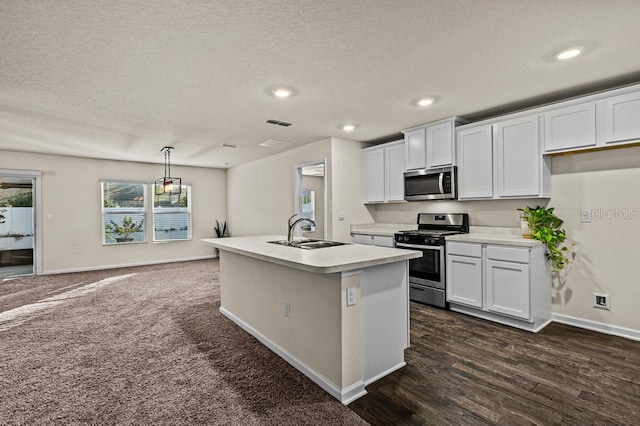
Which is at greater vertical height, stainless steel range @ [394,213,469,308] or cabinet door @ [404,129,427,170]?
cabinet door @ [404,129,427,170]

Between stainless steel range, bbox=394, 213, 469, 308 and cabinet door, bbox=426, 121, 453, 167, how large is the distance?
773 millimetres

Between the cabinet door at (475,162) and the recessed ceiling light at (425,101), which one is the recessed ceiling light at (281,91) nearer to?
the recessed ceiling light at (425,101)

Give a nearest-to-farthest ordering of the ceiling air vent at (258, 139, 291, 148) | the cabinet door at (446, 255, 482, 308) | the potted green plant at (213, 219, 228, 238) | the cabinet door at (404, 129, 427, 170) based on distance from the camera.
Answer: the cabinet door at (446, 255, 482, 308), the cabinet door at (404, 129, 427, 170), the ceiling air vent at (258, 139, 291, 148), the potted green plant at (213, 219, 228, 238)

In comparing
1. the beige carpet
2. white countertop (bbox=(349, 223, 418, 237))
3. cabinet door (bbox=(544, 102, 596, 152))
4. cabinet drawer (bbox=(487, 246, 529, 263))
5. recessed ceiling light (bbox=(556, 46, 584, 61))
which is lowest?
the beige carpet

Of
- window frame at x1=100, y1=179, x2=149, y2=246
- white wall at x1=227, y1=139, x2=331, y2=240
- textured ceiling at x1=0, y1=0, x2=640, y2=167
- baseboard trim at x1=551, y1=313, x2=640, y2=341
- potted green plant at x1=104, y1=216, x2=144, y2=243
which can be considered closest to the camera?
textured ceiling at x1=0, y1=0, x2=640, y2=167

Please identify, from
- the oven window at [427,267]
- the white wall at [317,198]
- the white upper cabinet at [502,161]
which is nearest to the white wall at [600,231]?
the white upper cabinet at [502,161]

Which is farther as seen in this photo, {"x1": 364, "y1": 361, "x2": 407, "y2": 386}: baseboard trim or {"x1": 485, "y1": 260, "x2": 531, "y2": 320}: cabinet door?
{"x1": 485, "y1": 260, "x2": 531, "y2": 320}: cabinet door

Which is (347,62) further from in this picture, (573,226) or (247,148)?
(247,148)

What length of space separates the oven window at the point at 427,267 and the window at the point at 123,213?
6.21 meters

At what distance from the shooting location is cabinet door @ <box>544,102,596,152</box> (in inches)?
116

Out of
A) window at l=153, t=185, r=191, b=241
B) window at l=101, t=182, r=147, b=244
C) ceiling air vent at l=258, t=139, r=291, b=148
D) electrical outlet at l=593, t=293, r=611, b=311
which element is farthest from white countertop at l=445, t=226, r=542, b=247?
window at l=101, t=182, r=147, b=244

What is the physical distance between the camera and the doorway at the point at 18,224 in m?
5.83

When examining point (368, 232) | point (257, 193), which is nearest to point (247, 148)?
point (257, 193)

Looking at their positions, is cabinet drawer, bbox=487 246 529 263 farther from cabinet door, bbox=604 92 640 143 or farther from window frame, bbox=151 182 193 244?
window frame, bbox=151 182 193 244
